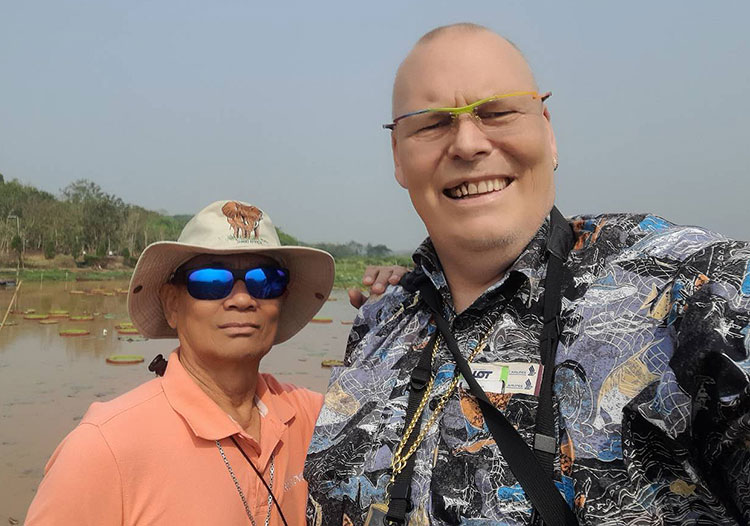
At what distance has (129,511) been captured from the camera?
2.09m

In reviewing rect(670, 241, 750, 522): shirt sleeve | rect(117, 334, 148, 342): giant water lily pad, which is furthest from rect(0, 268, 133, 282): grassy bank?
rect(670, 241, 750, 522): shirt sleeve

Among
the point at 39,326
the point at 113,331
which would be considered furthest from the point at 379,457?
the point at 39,326

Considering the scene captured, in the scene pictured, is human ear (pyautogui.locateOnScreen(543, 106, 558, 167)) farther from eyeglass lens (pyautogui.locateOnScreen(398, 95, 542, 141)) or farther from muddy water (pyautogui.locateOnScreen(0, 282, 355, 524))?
muddy water (pyautogui.locateOnScreen(0, 282, 355, 524))

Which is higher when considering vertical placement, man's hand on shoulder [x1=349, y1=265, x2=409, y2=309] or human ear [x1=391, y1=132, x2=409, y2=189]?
human ear [x1=391, y1=132, x2=409, y2=189]

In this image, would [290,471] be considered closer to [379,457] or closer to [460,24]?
[379,457]

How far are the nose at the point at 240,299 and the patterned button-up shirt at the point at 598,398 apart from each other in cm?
64

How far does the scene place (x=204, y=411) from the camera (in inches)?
94.0

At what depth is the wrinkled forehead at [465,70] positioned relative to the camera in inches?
75.2

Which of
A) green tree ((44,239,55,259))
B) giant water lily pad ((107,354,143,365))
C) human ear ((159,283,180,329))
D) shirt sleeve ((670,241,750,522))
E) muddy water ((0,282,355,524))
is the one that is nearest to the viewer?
shirt sleeve ((670,241,750,522))

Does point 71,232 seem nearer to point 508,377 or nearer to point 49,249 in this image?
point 49,249

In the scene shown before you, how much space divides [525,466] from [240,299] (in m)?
1.48

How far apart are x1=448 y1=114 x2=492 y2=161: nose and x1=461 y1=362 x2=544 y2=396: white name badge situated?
0.68m

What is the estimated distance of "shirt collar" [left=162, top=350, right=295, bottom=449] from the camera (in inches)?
91.5

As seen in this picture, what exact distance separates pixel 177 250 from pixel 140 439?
84cm
